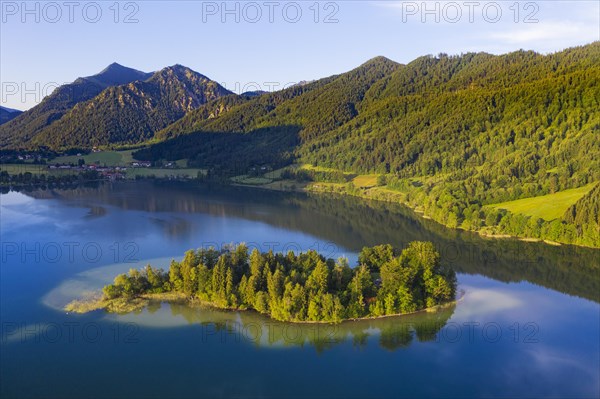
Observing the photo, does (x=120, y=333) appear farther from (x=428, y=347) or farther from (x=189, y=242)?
(x=189, y=242)

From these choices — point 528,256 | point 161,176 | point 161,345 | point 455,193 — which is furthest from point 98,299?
point 161,176

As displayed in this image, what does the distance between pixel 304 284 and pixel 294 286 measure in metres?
0.97

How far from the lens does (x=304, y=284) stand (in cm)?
4500

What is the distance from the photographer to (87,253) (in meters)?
67.5

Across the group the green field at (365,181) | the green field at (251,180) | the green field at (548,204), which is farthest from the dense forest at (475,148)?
the green field at (251,180)

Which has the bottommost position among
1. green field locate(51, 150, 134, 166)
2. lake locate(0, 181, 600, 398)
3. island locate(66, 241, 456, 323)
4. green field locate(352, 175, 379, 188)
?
lake locate(0, 181, 600, 398)

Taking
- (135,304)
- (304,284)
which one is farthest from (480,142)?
(135,304)

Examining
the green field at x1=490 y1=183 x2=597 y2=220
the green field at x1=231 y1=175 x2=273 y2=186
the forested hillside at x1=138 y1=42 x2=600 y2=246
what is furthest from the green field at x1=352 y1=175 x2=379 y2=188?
the green field at x1=490 y1=183 x2=597 y2=220

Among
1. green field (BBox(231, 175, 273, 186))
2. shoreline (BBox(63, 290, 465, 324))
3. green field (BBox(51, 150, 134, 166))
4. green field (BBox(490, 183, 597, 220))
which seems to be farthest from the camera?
green field (BBox(51, 150, 134, 166))

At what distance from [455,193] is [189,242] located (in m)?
51.6

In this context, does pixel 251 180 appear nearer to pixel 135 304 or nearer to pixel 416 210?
pixel 416 210

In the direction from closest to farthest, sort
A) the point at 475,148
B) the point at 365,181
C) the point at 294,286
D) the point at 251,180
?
the point at 294,286
the point at 475,148
the point at 365,181
the point at 251,180

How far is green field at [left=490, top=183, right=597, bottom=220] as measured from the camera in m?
78.1

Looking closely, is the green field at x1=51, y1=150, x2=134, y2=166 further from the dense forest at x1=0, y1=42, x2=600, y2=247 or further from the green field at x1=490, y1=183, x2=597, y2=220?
the green field at x1=490, y1=183, x2=597, y2=220
